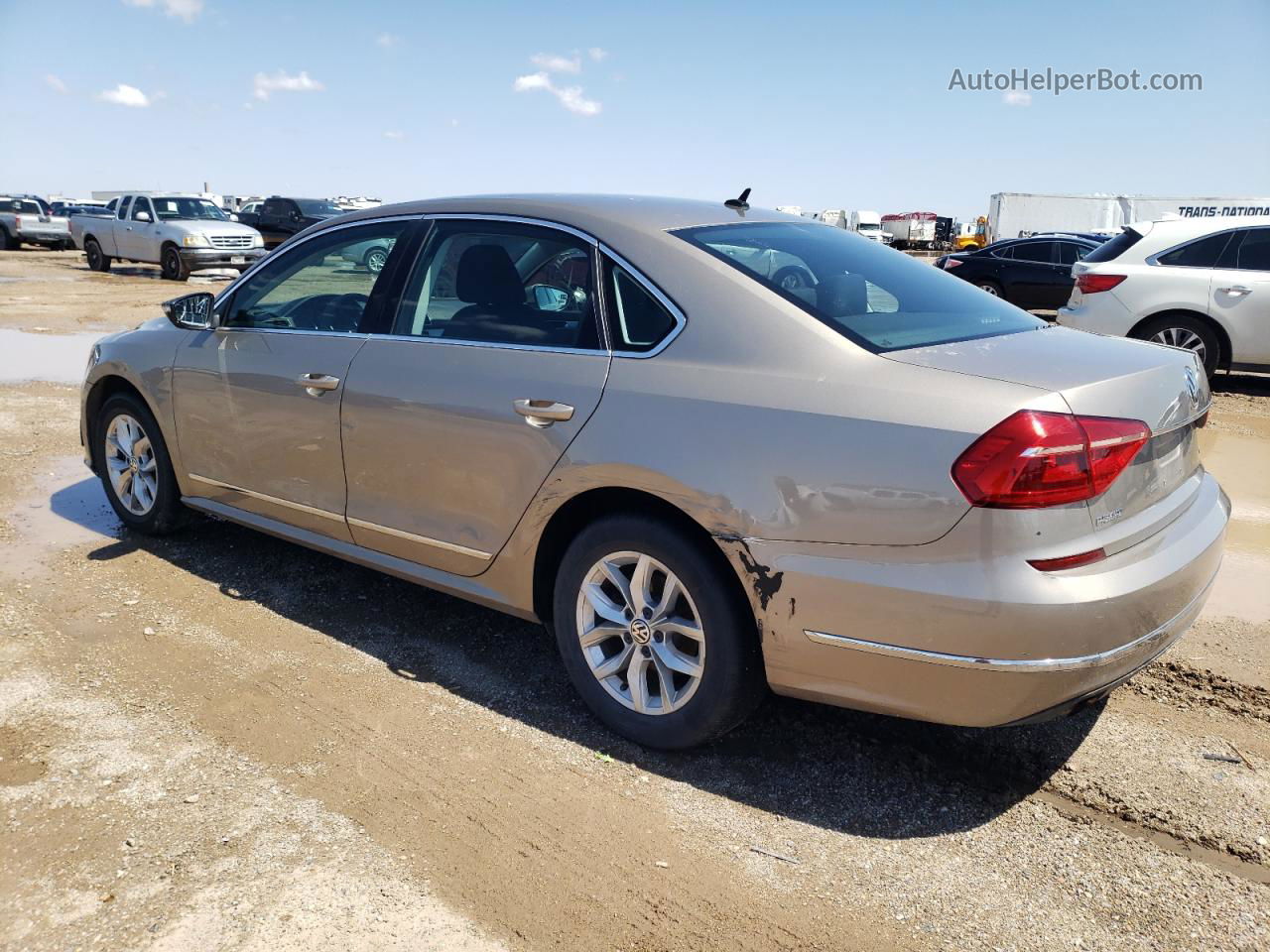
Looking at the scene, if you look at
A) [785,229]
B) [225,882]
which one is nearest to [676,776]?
[225,882]

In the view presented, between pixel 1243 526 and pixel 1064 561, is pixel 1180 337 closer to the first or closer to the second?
pixel 1243 526

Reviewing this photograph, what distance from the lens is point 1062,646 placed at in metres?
2.59

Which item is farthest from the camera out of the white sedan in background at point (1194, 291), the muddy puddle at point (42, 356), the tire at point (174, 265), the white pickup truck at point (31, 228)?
the white pickup truck at point (31, 228)

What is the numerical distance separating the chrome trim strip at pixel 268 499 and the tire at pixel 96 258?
25.1 m

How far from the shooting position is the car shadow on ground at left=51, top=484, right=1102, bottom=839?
305 cm

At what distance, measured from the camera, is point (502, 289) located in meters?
3.69

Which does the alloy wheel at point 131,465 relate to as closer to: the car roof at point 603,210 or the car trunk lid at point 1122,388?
the car roof at point 603,210

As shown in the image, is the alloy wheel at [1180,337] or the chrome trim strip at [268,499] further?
the alloy wheel at [1180,337]

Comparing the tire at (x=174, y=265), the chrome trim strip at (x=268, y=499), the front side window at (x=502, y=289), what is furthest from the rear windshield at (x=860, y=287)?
the tire at (x=174, y=265)

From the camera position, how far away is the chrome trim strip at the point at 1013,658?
260cm

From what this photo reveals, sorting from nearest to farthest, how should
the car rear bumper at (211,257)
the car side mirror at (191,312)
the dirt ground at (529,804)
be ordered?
1. the dirt ground at (529,804)
2. the car side mirror at (191,312)
3. the car rear bumper at (211,257)

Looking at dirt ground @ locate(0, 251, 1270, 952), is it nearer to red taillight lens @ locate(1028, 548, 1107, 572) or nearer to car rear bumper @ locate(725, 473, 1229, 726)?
car rear bumper @ locate(725, 473, 1229, 726)

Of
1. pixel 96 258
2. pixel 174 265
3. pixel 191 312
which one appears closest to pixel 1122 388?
pixel 191 312

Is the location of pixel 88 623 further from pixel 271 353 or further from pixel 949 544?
pixel 949 544
